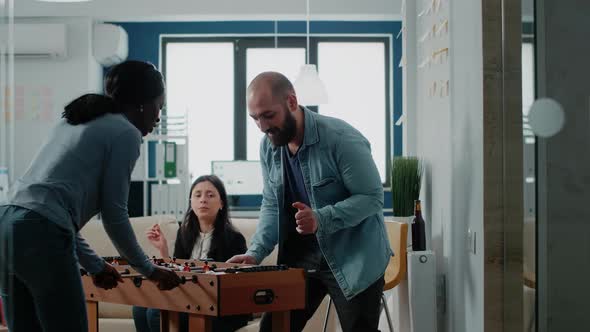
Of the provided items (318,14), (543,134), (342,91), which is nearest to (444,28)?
(543,134)

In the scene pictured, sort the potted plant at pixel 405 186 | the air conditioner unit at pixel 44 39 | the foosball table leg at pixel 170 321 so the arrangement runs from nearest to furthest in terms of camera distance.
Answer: the foosball table leg at pixel 170 321 < the potted plant at pixel 405 186 < the air conditioner unit at pixel 44 39

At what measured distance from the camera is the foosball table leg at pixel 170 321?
2.68 meters

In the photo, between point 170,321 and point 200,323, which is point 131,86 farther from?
point 170,321

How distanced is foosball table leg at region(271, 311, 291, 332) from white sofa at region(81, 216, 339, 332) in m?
1.08

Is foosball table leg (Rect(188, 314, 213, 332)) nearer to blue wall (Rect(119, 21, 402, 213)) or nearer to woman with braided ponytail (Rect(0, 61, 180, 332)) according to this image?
Answer: woman with braided ponytail (Rect(0, 61, 180, 332))

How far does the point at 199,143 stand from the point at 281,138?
575 centimetres

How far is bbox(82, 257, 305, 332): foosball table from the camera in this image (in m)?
2.38

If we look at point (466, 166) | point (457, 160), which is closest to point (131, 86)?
point (466, 166)

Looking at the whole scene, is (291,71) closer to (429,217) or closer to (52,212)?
(429,217)

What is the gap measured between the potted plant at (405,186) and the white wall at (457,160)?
0.09 metres

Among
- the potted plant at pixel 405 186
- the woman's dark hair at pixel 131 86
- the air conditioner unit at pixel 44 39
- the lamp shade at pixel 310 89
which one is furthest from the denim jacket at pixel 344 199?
the air conditioner unit at pixel 44 39

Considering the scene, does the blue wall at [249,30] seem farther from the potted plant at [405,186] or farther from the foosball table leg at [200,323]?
the foosball table leg at [200,323]

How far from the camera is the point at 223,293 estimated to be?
93.0 inches

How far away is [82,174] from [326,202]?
3.29 feet
